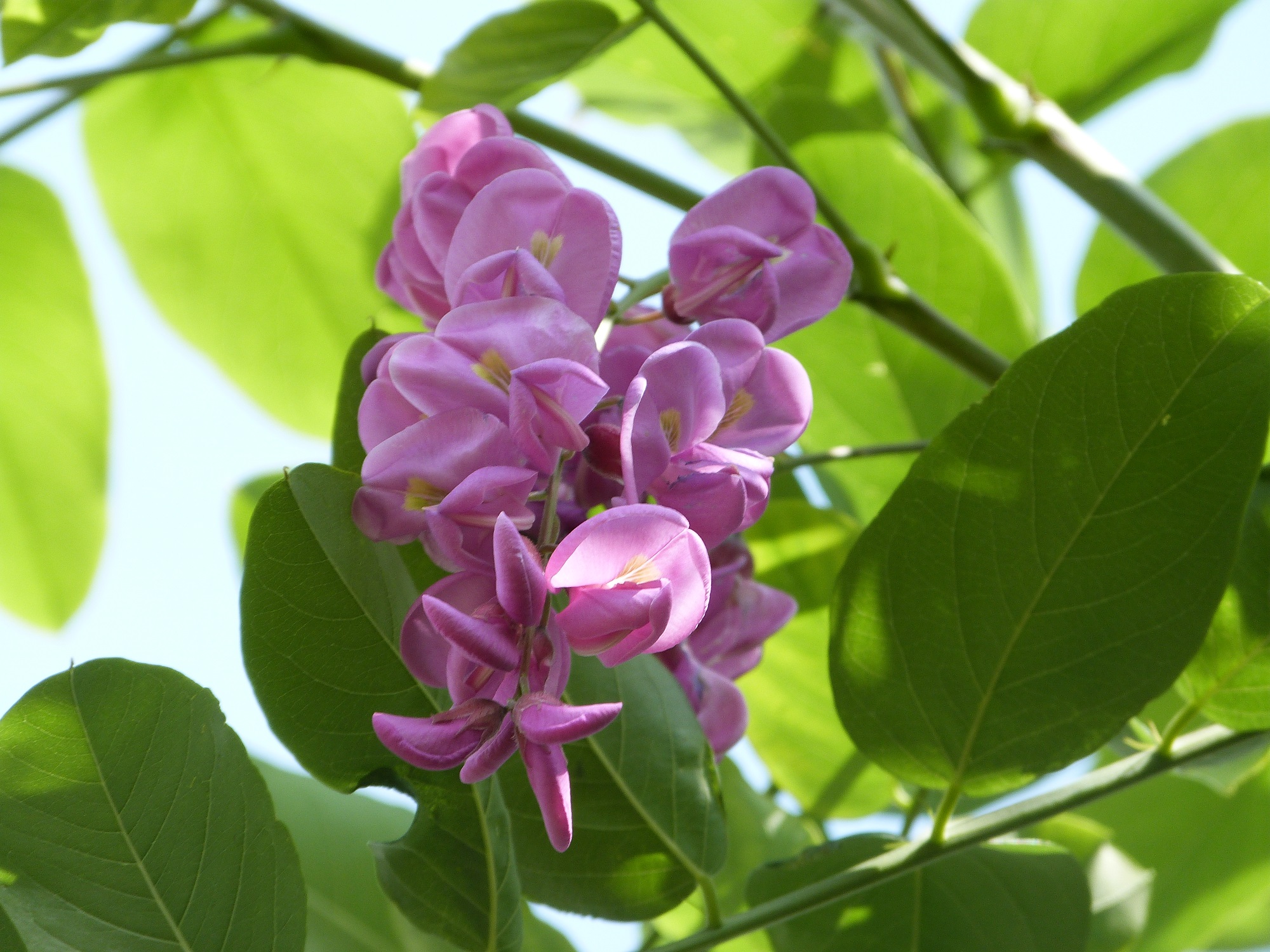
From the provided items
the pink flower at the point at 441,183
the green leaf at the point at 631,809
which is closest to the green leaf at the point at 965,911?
the green leaf at the point at 631,809

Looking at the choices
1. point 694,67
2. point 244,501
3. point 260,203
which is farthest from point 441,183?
point 694,67

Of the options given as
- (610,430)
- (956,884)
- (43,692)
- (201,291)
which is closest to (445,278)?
(610,430)

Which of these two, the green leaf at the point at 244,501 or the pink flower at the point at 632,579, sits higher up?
the green leaf at the point at 244,501

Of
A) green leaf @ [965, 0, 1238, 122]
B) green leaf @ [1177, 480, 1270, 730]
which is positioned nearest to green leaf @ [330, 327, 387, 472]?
green leaf @ [1177, 480, 1270, 730]

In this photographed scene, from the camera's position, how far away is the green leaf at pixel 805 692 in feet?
2.08

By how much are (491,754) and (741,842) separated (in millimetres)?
340

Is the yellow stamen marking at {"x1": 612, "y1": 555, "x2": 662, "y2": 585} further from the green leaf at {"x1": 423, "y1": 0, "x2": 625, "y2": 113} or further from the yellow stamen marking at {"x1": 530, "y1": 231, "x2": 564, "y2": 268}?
the green leaf at {"x1": 423, "y1": 0, "x2": 625, "y2": 113}

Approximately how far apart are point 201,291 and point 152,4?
321 mm

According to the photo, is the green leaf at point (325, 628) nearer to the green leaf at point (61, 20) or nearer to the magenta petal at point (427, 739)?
the magenta petal at point (427, 739)

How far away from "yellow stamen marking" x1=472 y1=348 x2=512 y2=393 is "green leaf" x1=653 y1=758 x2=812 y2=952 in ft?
1.01

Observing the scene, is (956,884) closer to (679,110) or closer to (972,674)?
(972,674)

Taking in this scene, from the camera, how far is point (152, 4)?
1.77 ft

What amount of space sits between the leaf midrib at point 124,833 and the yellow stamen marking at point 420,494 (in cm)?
12

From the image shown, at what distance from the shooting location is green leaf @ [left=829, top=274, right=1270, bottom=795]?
1.29 ft
